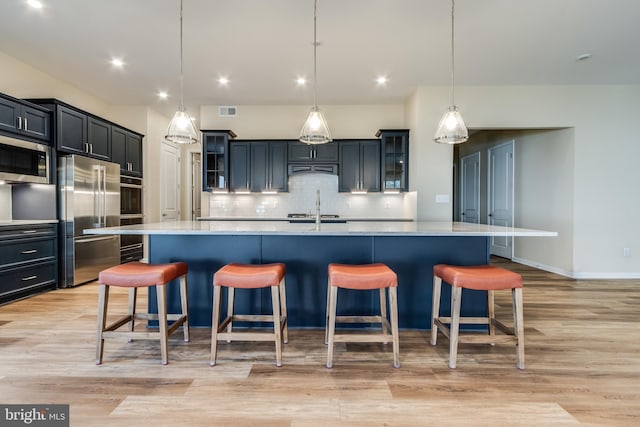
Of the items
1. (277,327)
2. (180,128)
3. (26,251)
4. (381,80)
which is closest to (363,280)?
(277,327)

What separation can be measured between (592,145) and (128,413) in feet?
20.5

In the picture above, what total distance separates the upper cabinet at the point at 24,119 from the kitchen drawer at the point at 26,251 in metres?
1.22

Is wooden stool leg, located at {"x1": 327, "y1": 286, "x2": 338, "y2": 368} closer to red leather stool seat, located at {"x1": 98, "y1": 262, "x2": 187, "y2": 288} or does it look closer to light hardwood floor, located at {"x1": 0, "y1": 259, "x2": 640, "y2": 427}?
light hardwood floor, located at {"x1": 0, "y1": 259, "x2": 640, "y2": 427}

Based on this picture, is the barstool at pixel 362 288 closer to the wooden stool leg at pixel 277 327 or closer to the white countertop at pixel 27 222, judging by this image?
the wooden stool leg at pixel 277 327

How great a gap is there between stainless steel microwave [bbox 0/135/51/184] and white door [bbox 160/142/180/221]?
96.1 inches

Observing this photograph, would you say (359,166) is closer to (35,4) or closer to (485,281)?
(485,281)

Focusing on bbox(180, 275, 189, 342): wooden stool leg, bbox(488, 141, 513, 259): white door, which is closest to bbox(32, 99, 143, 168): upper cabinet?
bbox(180, 275, 189, 342): wooden stool leg

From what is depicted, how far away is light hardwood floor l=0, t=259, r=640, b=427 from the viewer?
159cm

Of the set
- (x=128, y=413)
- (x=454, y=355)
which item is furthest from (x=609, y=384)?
(x=128, y=413)

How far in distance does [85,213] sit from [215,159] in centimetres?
204

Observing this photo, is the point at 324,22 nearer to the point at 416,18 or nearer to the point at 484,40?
the point at 416,18

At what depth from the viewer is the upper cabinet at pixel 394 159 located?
16.8 ft

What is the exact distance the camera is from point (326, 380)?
190 cm

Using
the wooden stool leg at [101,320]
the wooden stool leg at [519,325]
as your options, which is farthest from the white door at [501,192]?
the wooden stool leg at [101,320]
